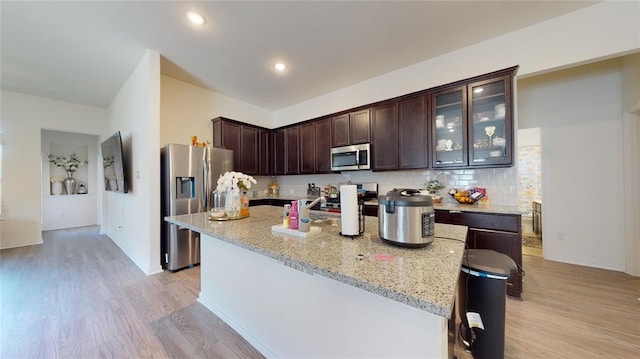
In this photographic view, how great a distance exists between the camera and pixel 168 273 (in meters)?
2.88

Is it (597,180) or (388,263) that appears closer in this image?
(388,263)

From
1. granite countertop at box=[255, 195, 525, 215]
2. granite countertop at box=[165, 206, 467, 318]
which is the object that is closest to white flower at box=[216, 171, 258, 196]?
granite countertop at box=[165, 206, 467, 318]

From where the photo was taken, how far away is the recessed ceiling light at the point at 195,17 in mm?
2160

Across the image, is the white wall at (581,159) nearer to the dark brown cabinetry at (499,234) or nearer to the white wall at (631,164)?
the white wall at (631,164)

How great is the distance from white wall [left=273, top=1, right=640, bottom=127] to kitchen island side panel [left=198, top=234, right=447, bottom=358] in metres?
3.02

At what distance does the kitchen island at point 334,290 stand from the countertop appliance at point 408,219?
0.05 meters

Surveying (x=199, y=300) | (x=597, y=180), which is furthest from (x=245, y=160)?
(x=597, y=180)

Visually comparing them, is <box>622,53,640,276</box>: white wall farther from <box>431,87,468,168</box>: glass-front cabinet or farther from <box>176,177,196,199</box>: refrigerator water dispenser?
<box>176,177,196,199</box>: refrigerator water dispenser

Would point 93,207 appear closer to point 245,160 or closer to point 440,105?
point 245,160

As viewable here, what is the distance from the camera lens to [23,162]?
4137 mm

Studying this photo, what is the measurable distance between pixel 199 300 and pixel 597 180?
197 inches

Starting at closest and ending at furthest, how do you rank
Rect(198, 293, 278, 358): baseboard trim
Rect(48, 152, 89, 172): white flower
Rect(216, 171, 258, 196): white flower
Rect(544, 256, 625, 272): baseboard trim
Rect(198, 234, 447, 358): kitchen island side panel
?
1. Rect(198, 234, 447, 358): kitchen island side panel
2. Rect(198, 293, 278, 358): baseboard trim
3. Rect(216, 171, 258, 196): white flower
4. Rect(544, 256, 625, 272): baseboard trim
5. Rect(48, 152, 89, 172): white flower

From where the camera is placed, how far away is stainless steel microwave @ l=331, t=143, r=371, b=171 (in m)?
3.40

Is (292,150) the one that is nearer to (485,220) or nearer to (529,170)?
(485,220)
